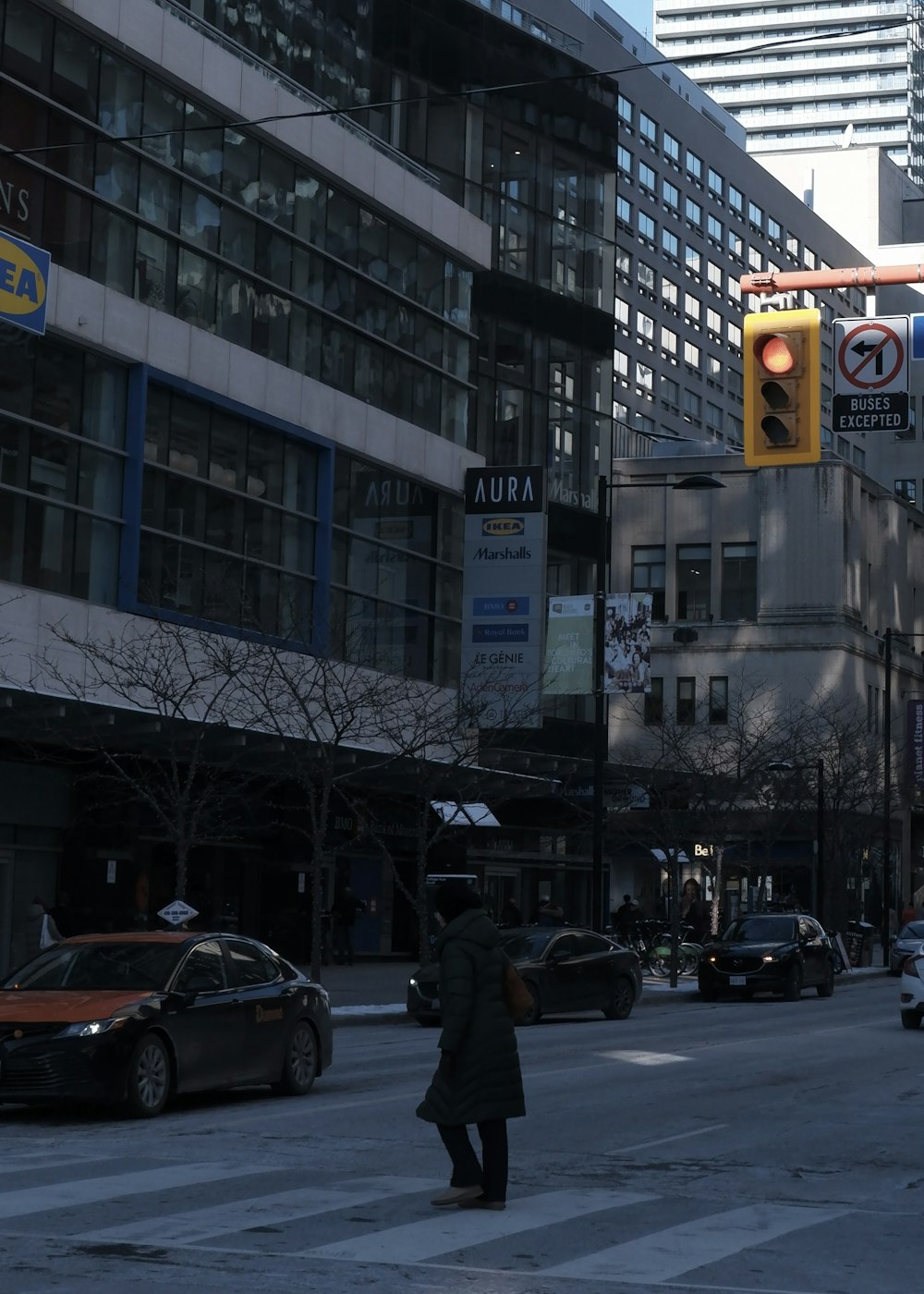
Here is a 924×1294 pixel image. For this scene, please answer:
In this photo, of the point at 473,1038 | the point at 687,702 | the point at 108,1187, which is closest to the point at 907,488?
the point at 687,702

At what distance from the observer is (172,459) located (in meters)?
36.9

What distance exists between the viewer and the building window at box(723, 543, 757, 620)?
73.5 metres

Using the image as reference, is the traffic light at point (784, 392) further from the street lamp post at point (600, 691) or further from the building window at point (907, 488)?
the building window at point (907, 488)

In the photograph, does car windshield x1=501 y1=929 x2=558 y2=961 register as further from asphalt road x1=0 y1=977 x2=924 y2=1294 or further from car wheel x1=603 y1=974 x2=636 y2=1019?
asphalt road x1=0 y1=977 x2=924 y2=1294

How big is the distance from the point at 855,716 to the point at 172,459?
37.6 m

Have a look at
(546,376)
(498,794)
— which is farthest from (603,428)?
(498,794)

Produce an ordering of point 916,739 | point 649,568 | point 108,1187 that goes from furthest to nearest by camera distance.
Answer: point 649,568, point 916,739, point 108,1187

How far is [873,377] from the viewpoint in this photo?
542 inches

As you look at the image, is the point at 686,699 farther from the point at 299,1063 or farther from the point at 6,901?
the point at 299,1063

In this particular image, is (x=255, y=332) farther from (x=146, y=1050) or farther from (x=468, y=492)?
(x=146, y=1050)

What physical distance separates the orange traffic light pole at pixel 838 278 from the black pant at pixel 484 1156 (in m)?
5.48

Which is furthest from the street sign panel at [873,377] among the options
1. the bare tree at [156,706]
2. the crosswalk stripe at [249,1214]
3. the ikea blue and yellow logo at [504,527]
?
the ikea blue and yellow logo at [504,527]

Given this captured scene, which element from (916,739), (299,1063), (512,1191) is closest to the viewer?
(512,1191)

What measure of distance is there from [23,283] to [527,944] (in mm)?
14117
